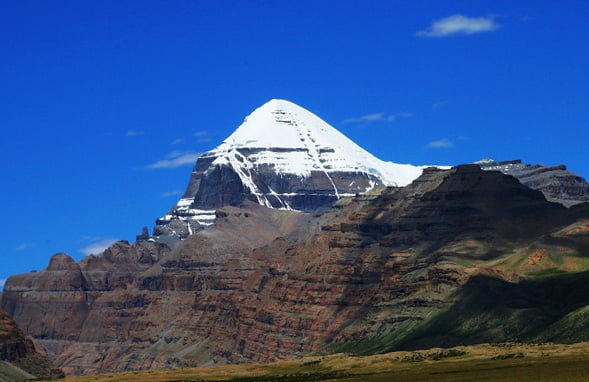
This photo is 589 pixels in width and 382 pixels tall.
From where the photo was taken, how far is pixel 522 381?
198375 mm

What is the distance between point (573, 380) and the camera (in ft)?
613

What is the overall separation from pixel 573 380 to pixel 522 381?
499 inches
